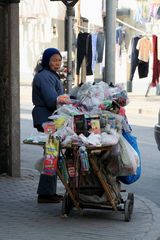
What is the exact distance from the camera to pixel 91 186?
6637 mm

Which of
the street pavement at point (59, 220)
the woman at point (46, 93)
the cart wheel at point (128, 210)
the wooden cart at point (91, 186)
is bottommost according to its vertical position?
the street pavement at point (59, 220)

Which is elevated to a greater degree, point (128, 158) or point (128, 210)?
point (128, 158)

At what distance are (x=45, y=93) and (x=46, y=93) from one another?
0.05 ft

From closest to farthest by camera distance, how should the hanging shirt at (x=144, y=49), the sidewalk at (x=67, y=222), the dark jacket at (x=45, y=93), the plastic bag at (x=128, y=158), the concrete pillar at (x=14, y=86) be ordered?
the sidewalk at (x=67, y=222)
the plastic bag at (x=128, y=158)
the dark jacket at (x=45, y=93)
the concrete pillar at (x=14, y=86)
the hanging shirt at (x=144, y=49)

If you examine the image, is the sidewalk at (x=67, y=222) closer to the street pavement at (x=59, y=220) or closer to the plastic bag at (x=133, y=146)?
the street pavement at (x=59, y=220)

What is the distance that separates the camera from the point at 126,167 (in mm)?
6480

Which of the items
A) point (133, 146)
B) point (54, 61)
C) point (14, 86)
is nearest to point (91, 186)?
point (133, 146)

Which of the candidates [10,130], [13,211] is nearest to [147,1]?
[10,130]

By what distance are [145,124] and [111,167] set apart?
36.1 ft

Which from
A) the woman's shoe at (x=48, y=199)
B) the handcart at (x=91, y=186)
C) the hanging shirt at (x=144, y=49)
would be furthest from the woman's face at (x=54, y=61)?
the hanging shirt at (x=144, y=49)

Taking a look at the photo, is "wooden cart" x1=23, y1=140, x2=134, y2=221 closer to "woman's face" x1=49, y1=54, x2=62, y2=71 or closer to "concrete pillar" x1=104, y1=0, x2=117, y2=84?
"woman's face" x1=49, y1=54, x2=62, y2=71

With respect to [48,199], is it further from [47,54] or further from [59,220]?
[47,54]

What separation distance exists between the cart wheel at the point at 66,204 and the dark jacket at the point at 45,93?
3.36ft

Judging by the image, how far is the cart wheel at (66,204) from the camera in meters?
6.73
